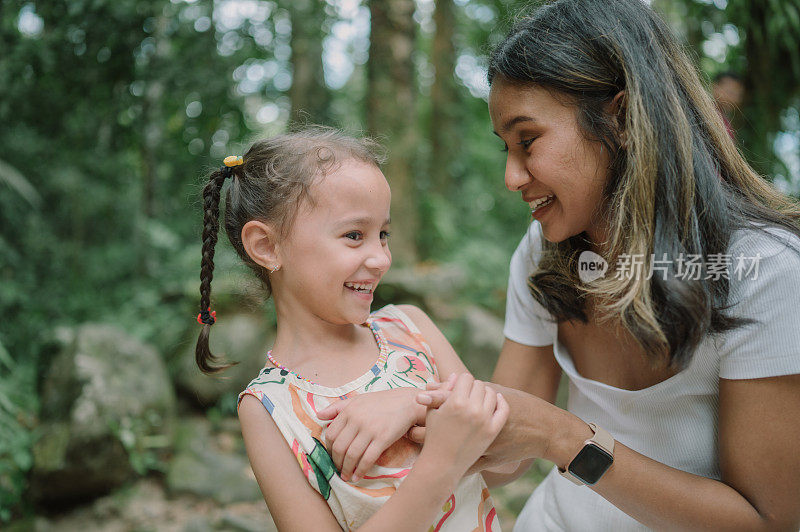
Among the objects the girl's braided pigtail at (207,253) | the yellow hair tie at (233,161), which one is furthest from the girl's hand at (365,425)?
the yellow hair tie at (233,161)

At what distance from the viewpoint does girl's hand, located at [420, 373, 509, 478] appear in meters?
1.14

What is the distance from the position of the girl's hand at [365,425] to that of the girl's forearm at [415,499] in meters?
0.08

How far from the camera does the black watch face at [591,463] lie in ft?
4.20

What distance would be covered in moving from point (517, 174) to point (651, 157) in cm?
30

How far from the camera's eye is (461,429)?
1.14 m

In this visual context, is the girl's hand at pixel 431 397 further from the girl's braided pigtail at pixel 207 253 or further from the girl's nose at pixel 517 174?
the girl's braided pigtail at pixel 207 253

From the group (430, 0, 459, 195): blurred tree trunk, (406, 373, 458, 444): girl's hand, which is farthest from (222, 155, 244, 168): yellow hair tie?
(430, 0, 459, 195): blurred tree trunk

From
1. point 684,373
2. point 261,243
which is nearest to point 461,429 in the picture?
point 684,373

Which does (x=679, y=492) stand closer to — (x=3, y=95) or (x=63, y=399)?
(x=63, y=399)

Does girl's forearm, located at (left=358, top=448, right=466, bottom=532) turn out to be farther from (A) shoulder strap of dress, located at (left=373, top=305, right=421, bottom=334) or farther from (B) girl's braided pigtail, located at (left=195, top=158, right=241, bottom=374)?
(B) girl's braided pigtail, located at (left=195, top=158, right=241, bottom=374)

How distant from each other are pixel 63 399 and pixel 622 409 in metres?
3.45

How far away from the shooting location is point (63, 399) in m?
3.66

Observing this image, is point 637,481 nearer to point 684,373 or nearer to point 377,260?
point 684,373

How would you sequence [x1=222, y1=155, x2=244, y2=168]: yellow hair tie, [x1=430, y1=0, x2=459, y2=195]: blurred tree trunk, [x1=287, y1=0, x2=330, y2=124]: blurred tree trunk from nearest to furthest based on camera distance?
[x1=222, y1=155, x2=244, y2=168]: yellow hair tie < [x1=287, y1=0, x2=330, y2=124]: blurred tree trunk < [x1=430, y1=0, x2=459, y2=195]: blurred tree trunk
